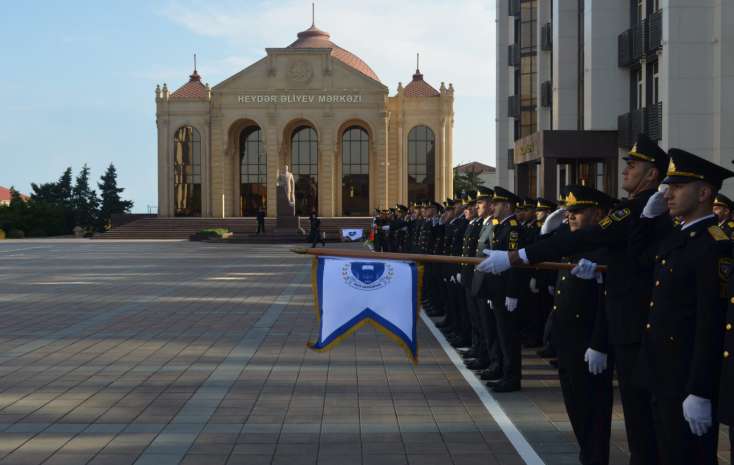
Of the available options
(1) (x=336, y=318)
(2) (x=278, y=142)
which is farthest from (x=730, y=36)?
(2) (x=278, y=142)

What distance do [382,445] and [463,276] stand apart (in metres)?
3.88

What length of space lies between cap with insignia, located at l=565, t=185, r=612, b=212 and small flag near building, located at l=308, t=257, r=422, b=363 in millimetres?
1543

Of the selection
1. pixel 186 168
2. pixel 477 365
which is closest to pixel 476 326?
pixel 477 365

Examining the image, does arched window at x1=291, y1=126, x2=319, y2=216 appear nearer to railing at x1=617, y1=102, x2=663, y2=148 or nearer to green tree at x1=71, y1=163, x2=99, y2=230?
green tree at x1=71, y1=163, x2=99, y2=230

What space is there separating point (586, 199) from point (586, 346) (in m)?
1.01

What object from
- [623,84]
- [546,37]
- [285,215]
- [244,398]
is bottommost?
[244,398]

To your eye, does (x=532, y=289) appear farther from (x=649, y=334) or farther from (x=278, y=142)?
(x=278, y=142)

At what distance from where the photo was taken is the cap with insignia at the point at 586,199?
620cm

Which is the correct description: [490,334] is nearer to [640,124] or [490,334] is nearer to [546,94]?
[640,124]

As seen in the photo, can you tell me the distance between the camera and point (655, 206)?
5172 millimetres

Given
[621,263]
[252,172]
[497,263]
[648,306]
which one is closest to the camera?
[648,306]

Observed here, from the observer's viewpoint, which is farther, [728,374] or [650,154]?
[650,154]

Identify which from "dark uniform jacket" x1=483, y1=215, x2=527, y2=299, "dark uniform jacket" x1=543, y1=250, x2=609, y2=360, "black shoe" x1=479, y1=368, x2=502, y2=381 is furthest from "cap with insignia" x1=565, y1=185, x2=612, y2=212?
"black shoe" x1=479, y1=368, x2=502, y2=381

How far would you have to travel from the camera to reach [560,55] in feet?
96.0
